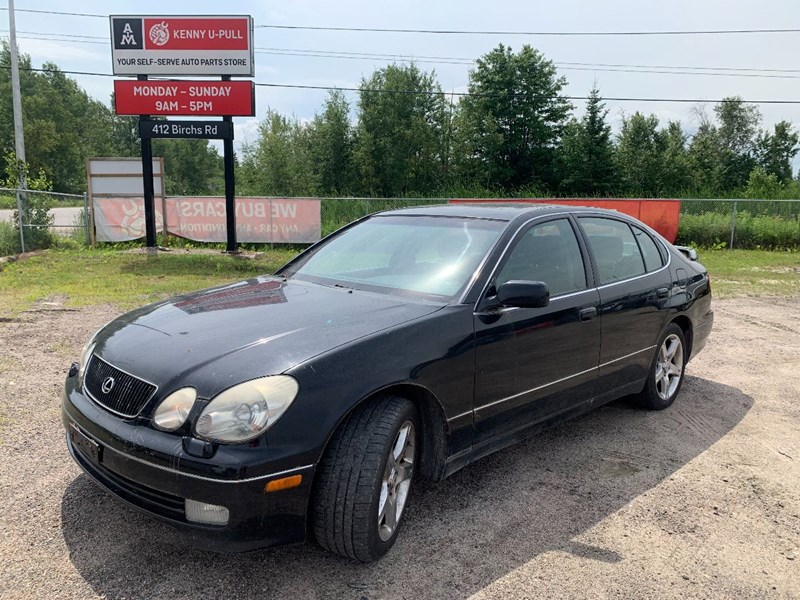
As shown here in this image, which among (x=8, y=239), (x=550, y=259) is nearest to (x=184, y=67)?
(x=8, y=239)

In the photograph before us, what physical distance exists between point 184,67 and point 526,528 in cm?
1460

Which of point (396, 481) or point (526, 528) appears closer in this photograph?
point (396, 481)

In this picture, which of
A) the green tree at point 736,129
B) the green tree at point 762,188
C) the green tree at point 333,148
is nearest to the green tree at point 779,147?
the green tree at point 736,129

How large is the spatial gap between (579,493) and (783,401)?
9.13 ft

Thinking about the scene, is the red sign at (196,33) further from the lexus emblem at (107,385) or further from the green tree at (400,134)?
the green tree at (400,134)

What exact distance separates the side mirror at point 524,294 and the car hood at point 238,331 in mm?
355

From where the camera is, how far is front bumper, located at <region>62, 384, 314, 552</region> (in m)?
2.38

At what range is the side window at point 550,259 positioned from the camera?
3.68 metres

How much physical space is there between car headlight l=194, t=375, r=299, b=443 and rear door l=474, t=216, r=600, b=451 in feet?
3.75

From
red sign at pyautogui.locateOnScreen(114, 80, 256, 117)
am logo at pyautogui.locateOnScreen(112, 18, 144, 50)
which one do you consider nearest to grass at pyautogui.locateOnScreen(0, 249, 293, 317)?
red sign at pyautogui.locateOnScreen(114, 80, 256, 117)

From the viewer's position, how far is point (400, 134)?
43.0 meters

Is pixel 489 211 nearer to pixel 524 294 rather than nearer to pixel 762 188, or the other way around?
pixel 524 294

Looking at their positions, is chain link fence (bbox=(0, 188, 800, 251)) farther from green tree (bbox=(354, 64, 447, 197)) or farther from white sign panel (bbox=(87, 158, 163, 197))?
green tree (bbox=(354, 64, 447, 197))

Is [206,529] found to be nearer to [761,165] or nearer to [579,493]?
[579,493]
